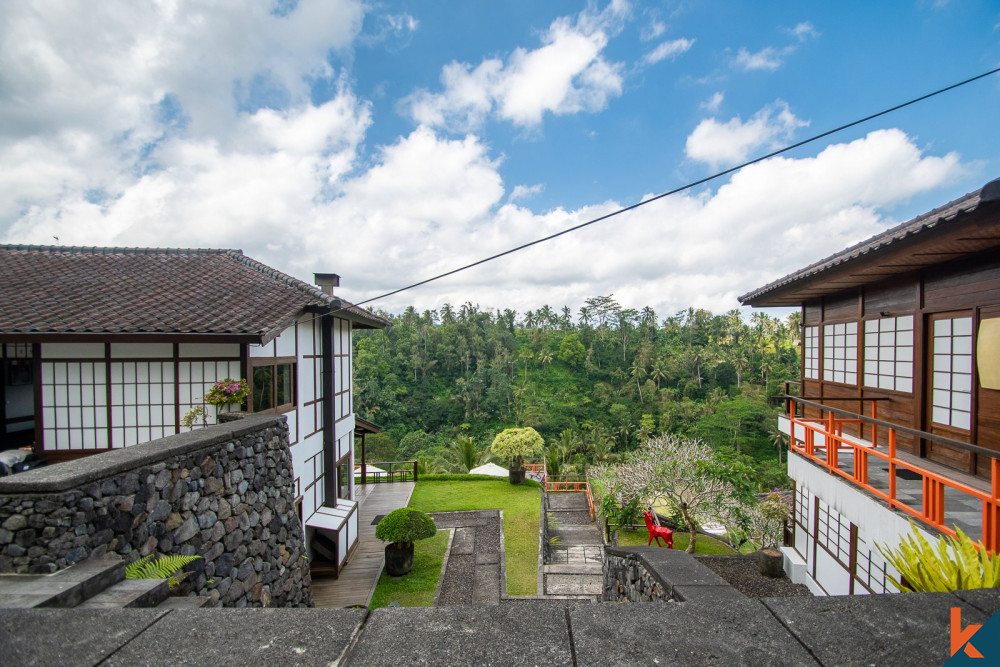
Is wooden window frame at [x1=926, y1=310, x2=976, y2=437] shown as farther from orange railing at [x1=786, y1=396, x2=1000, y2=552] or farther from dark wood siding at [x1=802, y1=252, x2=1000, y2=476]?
A: orange railing at [x1=786, y1=396, x2=1000, y2=552]

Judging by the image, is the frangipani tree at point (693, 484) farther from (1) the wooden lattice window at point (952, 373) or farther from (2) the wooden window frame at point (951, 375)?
(1) the wooden lattice window at point (952, 373)

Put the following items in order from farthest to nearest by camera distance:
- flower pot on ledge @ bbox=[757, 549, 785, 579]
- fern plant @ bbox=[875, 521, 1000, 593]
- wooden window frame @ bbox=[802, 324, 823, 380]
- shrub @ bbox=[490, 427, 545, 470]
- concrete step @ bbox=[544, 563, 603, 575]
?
shrub @ bbox=[490, 427, 545, 470]
concrete step @ bbox=[544, 563, 603, 575]
wooden window frame @ bbox=[802, 324, 823, 380]
flower pot on ledge @ bbox=[757, 549, 785, 579]
fern plant @ bbox=[875, 521, 1000, 593]

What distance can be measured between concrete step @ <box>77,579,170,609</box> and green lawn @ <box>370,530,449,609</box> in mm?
6496

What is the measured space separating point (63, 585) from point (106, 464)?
0.89m

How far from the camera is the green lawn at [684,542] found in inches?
486

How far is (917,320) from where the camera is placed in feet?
19.2

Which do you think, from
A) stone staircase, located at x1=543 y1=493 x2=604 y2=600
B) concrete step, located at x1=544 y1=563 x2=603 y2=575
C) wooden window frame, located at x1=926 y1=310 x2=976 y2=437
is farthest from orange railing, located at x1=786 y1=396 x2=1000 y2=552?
concrete step, located at x1=544 y1=563 x2=603 y2=575

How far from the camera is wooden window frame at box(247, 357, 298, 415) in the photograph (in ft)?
23.2

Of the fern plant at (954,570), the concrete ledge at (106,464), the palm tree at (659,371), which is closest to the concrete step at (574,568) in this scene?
the concrete ledge at (106,464)

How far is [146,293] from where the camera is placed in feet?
25.8

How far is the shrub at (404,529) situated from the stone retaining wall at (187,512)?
14.1 ft

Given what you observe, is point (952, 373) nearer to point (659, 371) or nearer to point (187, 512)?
point (187, 512)

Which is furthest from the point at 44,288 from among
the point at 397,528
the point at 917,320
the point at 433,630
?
the point at 917,320

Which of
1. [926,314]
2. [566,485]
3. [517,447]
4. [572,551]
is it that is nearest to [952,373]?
[926,314]
